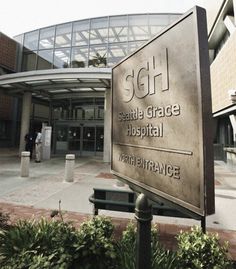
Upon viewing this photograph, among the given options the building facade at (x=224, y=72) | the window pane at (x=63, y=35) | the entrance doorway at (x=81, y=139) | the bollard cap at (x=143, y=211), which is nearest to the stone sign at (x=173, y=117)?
the bollard cap at (x=143, y=211)

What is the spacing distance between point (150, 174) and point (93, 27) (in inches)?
725

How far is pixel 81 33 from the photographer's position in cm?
1759

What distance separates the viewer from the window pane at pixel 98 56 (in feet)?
54.7

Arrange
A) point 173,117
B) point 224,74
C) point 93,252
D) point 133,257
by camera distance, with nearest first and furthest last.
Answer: point 173,117
point 133,257
point 93,252
point 224,74

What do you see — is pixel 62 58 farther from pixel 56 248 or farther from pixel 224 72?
pixel 56 248

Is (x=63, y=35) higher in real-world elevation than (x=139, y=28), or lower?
lower

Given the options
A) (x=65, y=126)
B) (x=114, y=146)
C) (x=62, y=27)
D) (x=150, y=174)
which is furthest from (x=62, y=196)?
(x=62, y=27)

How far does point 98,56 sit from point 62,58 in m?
3.42

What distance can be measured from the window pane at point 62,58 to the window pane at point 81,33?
3.66 ft

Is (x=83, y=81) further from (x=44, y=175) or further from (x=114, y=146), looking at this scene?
(x=114, y=146)

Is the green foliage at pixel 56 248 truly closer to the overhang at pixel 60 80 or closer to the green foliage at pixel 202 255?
the green foliage at pixel 202 255

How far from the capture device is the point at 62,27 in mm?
18234

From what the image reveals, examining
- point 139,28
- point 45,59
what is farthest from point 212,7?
point 45,59

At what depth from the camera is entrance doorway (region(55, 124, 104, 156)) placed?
715 inches
